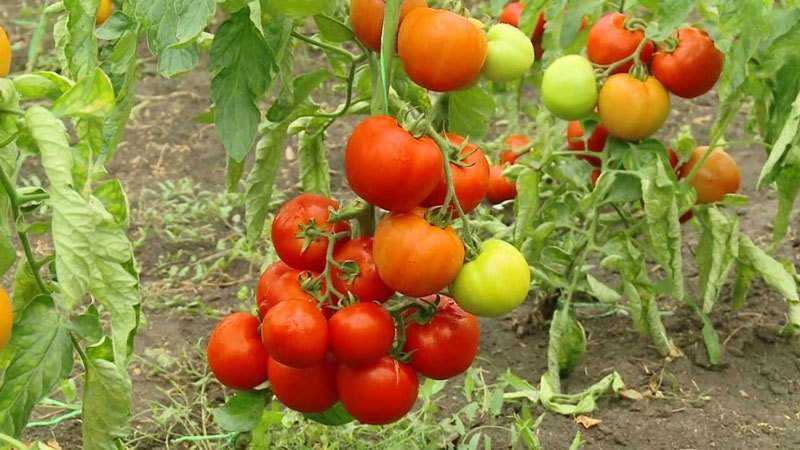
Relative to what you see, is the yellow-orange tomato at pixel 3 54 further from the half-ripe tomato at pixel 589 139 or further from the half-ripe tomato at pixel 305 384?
the half-ripe tomato at pixel 589 139

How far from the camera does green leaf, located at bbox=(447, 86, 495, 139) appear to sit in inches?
69.9

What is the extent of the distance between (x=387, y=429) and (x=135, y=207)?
1.37 metres

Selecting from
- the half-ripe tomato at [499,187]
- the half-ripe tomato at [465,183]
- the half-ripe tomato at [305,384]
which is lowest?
the half-ripe tomato at [499,187]

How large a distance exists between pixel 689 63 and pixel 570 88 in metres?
0.22

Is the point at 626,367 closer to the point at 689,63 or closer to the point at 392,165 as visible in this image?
the point at 689,63

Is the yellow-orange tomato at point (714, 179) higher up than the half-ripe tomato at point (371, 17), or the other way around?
the half-ripe tomato at point (371, 17)

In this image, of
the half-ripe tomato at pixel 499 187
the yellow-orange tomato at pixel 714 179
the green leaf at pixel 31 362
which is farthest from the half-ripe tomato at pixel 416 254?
the half-ripe tomato at pixel 499 187

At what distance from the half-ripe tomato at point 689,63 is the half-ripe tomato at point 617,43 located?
0.05 metres

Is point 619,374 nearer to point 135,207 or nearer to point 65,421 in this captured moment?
point 65,421

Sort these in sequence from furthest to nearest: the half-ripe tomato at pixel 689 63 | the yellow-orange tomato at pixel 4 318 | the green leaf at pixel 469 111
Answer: the half-ripe tomato at pixel 689 63
the green leaf at pixel 469 111
the yellow-orange tomato at pixel 4 318

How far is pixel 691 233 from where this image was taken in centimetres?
311

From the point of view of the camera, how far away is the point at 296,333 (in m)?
1.52

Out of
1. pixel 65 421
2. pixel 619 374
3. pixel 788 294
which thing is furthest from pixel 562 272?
pixel 65 421

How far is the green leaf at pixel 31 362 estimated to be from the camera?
156cm
